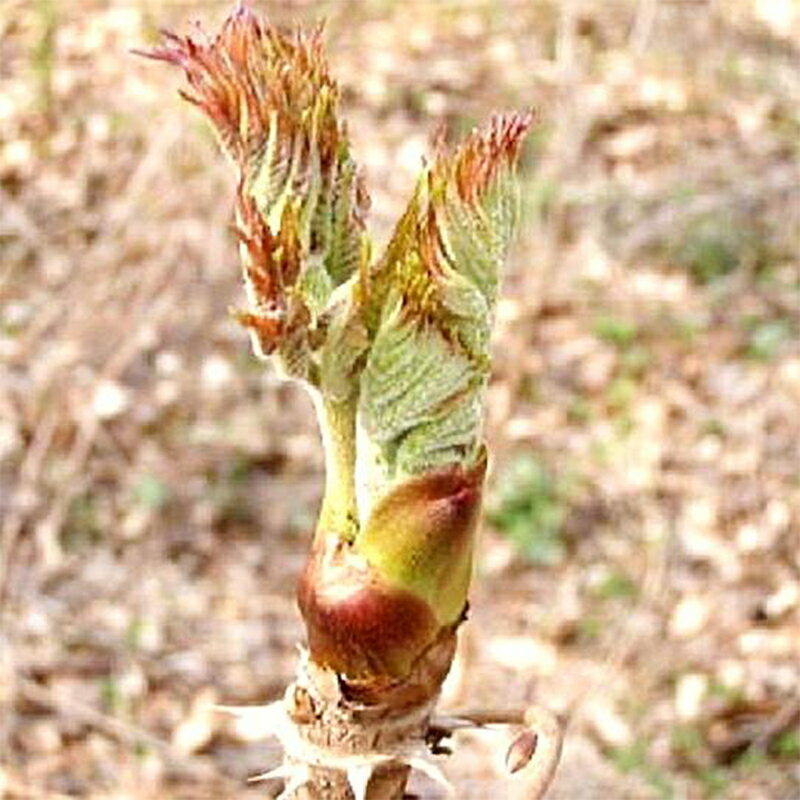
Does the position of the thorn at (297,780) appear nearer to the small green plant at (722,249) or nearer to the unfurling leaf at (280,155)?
the unfurling leaf at (280,155)

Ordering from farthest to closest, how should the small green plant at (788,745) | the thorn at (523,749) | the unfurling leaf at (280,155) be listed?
1. the small green plant at (788,745)
2. the thorn at (523,749)
3. the unfurling leaf at (280,155)

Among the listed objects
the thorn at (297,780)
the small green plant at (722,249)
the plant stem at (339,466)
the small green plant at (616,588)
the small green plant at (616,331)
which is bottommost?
the small green plant at (616,588)

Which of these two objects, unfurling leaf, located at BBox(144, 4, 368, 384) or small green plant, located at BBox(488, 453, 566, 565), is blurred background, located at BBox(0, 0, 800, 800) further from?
unfurling leaf, located at BBox(144, 4, 368, 384)

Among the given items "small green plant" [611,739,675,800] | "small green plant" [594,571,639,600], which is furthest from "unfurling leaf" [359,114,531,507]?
"small green plant" [594,571,639,600]

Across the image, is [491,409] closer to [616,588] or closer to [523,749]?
[616,588]

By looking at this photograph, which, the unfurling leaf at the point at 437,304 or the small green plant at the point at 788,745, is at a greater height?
the unfurling leaf at the point at 437,304

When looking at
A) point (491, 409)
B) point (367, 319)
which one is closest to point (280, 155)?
point (367, 319)

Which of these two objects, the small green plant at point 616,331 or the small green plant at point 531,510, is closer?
the small green plant at point 531,510

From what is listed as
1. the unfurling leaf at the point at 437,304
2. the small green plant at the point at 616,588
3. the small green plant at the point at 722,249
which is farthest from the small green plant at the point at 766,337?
the unfurling leaf at the point at 437,304
